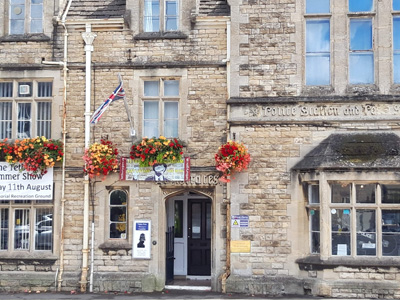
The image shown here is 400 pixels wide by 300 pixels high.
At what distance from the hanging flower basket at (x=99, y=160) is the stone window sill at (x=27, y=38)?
9.96 feet

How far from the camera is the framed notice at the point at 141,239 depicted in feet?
50.6

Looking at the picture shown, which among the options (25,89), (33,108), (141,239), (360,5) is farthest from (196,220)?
(360,5)

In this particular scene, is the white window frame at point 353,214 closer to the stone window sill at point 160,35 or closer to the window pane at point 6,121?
the stone window sill at point 160,35

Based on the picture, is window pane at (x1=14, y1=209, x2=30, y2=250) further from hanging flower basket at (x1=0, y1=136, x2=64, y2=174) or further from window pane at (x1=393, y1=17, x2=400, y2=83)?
window pane at (x1=393, y1=17, x2=400, y2=83)

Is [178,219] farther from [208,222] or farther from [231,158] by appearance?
[231,158]

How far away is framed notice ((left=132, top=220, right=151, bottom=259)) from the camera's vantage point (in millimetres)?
15438

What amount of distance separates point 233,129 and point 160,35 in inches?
115

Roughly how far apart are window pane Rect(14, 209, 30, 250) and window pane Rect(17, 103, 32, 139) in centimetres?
186

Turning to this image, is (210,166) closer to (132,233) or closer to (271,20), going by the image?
(132,233)

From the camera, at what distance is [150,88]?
15977mm

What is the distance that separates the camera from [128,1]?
1600cm

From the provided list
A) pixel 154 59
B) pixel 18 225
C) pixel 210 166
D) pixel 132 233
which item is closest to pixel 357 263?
pixel 210 166

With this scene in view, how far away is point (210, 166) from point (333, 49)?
391 cm

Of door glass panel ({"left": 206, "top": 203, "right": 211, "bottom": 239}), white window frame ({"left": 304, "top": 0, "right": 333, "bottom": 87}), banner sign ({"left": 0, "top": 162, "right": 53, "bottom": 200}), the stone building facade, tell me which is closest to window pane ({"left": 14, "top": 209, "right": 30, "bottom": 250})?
the stone building facade
